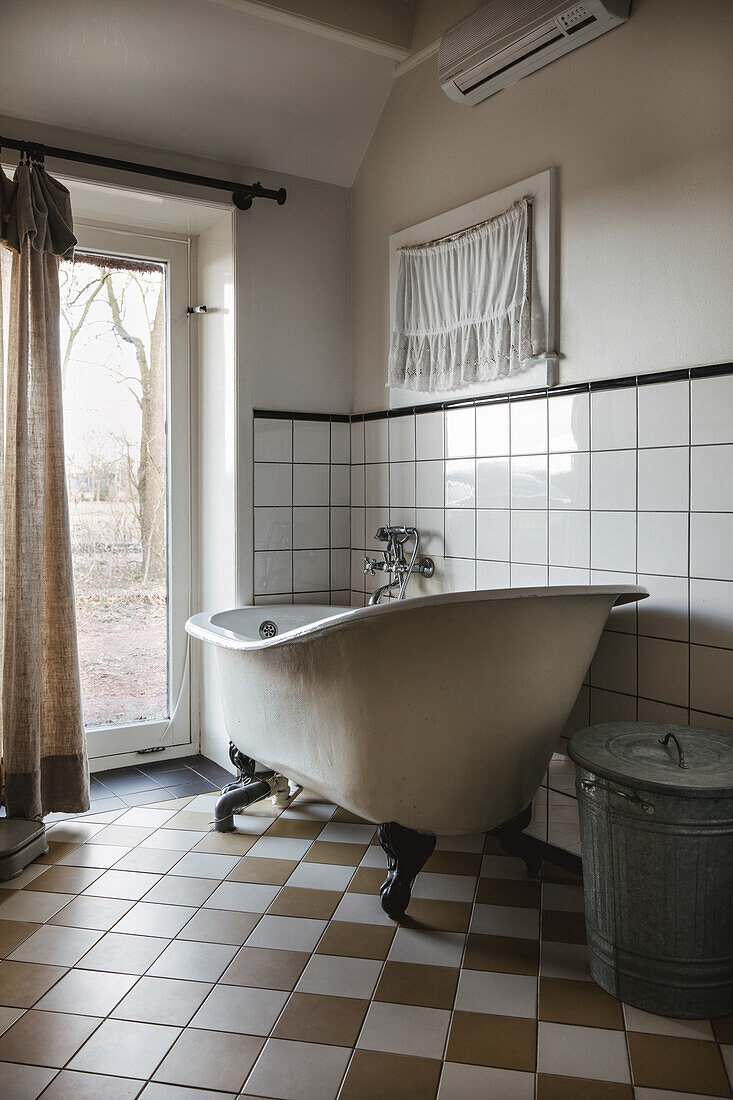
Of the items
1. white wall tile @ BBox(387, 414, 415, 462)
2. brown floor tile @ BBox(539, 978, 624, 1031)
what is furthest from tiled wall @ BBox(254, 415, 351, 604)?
brown floor tile @ BBox(539, 978, 624, 1031)

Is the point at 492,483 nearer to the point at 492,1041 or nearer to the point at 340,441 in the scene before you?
the point at 340,441

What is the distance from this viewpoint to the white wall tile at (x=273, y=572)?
3217 mm

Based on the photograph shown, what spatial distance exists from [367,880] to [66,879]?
0.82m

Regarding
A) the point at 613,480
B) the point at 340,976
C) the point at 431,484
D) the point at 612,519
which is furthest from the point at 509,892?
the point at 431,484

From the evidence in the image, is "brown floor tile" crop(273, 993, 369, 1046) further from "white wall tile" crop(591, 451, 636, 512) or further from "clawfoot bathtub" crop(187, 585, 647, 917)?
"white wall tile" crop(591, 451, 636, 512)

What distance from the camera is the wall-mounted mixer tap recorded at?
2992 millimetres

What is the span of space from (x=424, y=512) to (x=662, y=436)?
3.37ft

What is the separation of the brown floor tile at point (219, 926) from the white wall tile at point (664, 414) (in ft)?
5.10

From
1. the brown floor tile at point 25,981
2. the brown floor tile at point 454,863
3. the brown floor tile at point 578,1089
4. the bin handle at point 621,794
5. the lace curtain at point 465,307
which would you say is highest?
the lace curtain at point 465,307

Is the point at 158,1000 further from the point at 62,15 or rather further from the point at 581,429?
the point at 62,15

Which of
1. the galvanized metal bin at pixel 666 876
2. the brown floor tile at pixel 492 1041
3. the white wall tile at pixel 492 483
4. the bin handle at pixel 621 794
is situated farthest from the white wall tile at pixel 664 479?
the brown floor tile at pixel 492 1041

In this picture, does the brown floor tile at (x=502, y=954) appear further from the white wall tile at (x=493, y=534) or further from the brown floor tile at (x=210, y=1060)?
the white wall tile at (x=493, y=534)

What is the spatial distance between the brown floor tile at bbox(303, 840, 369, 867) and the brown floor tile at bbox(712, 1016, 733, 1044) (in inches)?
39.9

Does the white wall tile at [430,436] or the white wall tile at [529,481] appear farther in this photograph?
the white wall tile at [430,436]
